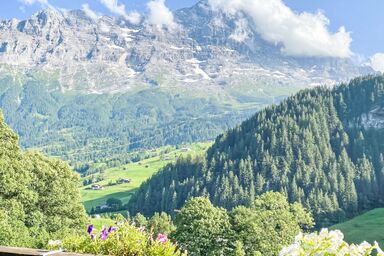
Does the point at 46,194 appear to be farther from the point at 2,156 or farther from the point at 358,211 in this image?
the point at 358,211

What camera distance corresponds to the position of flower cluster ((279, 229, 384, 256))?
267 inches

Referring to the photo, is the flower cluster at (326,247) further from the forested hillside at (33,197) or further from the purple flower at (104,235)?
the forested hillside at (33,197)

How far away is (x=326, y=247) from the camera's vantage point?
686 cm

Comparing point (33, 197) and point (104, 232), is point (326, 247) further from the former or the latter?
point (33, 197)

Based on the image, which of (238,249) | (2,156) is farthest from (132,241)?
(238,249)

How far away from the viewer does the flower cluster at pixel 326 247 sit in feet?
22.2

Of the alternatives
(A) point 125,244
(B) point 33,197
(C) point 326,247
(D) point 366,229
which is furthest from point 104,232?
(D) point 366,229

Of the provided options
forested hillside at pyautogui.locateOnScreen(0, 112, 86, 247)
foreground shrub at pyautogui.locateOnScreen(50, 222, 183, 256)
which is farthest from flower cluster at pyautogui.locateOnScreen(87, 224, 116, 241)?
forested hillside at pyautogui.locateOnScreen(0, 112, 86, 247)

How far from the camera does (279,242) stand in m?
76.7

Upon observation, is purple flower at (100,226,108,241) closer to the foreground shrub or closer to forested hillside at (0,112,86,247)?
the foreground shrub

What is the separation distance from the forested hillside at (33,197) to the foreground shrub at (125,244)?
26.3 metres

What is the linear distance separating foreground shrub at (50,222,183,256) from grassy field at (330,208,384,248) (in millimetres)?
125327

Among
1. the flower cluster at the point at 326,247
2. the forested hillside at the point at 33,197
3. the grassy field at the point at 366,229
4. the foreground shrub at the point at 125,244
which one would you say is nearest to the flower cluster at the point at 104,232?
the foreground shrub at the point at 125,244

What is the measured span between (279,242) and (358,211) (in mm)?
131652
